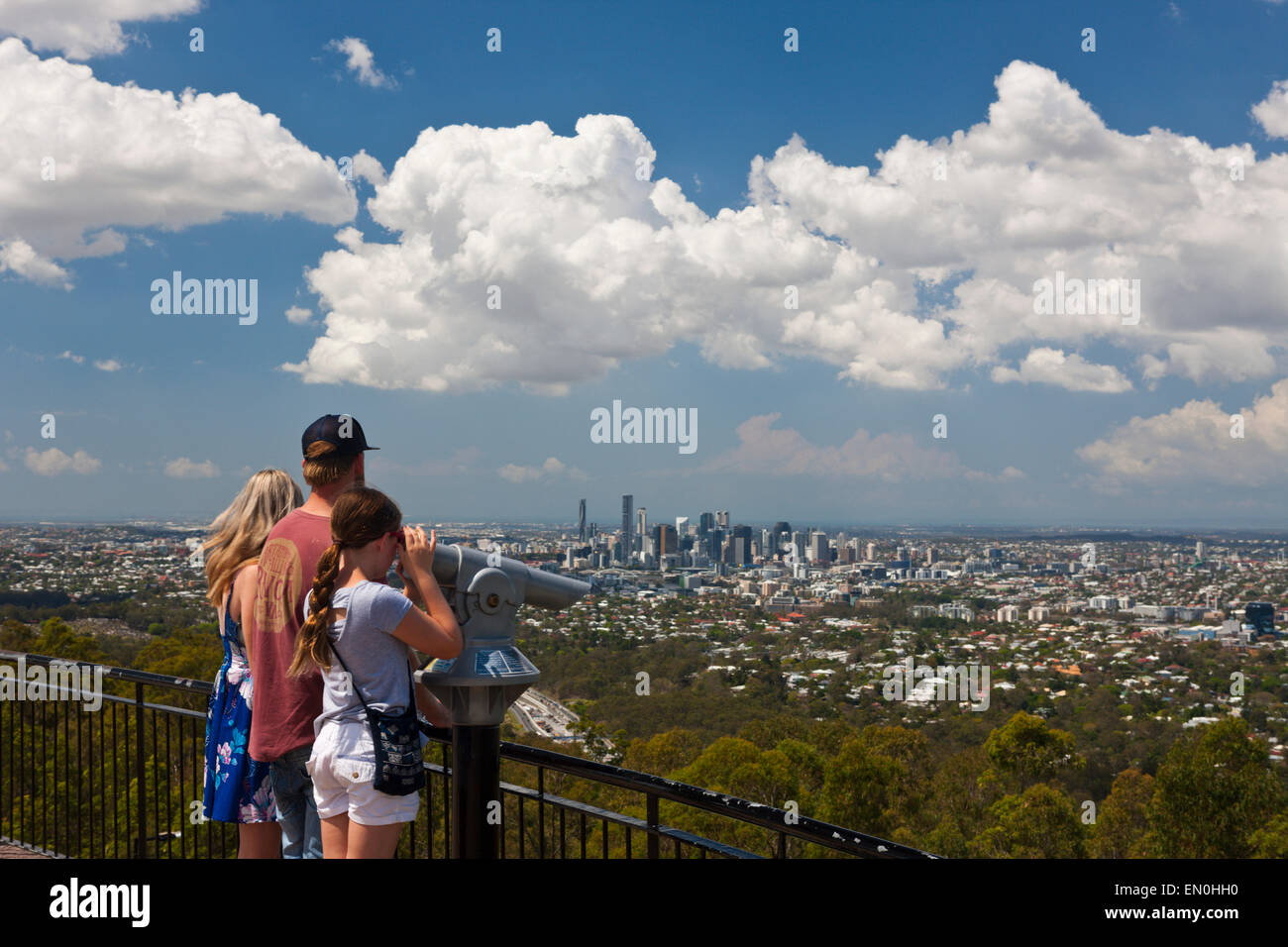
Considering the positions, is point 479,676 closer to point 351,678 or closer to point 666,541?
point 351,678

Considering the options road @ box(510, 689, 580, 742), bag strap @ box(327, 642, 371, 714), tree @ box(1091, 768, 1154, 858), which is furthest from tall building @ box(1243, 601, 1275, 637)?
bag strap @ box(327, 642, 371, 714)

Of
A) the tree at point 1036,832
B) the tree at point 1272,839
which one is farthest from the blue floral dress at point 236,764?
the tree at point 1272,839

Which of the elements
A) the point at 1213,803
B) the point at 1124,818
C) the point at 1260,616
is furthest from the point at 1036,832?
the point at 1260,616

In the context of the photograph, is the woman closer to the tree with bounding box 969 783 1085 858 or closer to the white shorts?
the white shorts

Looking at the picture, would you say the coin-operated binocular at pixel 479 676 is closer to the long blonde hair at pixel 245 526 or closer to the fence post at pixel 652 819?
the fence post at pixel 652 819
